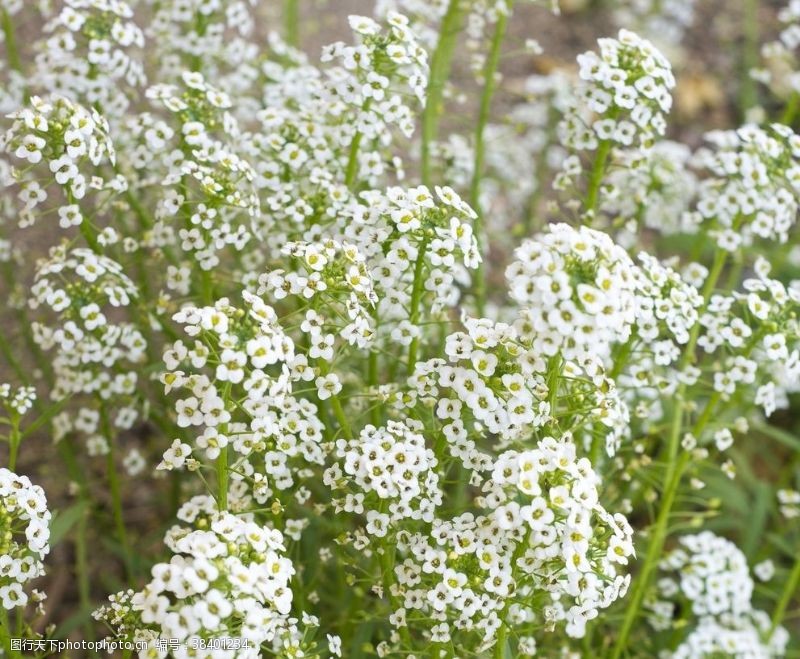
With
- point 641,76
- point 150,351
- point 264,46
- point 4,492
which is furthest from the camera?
point 264,46

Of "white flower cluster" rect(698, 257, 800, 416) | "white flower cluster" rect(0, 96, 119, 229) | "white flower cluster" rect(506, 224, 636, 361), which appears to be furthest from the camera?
"white flower cluster" rect(698, 257, 800, 416)

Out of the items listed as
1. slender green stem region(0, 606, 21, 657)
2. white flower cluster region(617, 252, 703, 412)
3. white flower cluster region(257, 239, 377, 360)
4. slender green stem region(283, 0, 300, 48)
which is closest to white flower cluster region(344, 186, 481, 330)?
white flower cluster region(257, 239, 377, 360)

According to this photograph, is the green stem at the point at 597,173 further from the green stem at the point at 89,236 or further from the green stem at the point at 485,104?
the green stem at the point at 89,236

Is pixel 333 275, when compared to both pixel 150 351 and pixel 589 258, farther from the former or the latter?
pixel 150 351

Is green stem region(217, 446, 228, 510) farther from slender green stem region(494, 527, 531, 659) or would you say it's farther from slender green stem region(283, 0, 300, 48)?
slender green stem region(283, 0, 300, 48)

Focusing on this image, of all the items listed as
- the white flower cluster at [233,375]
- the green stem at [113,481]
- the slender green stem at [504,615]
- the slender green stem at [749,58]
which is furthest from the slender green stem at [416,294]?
the slender green stem at [749,58]

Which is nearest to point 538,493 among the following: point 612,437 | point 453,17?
point 612,437
